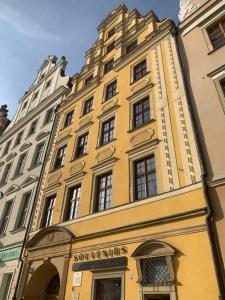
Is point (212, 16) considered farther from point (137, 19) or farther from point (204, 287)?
point (204, 287)

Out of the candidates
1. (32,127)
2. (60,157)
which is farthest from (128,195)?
(32,127)

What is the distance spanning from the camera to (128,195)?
916 cm

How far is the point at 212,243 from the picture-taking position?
6.24 meters

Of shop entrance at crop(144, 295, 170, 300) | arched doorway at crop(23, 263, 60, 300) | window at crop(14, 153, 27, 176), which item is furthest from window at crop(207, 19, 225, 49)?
window at crop(14, 153, 27, 176)

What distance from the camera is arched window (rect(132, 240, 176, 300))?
21.9 ft

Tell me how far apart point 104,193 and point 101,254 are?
248 centimetres

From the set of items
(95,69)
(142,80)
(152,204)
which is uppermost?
(95,69)

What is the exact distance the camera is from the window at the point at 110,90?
1420 cm

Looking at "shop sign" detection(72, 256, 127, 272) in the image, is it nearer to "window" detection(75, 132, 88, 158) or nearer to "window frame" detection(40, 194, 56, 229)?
"window frame" detection(40, 194, 56, 229)

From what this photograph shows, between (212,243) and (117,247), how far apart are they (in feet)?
10.7

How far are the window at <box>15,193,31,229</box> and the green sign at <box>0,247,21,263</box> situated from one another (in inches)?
45.2

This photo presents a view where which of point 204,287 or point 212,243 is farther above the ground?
point 212,243

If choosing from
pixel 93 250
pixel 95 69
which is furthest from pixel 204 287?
pixel 95 69

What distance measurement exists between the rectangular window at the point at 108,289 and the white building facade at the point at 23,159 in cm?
510
